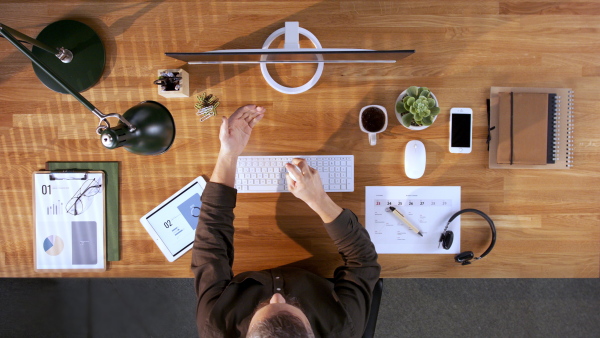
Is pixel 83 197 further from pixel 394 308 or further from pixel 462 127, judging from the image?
pixel 394 308

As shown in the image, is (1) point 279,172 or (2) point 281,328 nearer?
(2) point 281,328

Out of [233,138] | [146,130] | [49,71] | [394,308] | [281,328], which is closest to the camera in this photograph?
[49,71]

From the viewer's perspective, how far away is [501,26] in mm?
1222

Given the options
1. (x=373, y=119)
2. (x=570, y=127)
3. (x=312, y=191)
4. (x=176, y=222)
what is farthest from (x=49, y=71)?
(x=570, y=127)

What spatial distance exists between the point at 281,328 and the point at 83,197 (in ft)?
2.96

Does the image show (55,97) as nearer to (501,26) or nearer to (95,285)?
(95,285)

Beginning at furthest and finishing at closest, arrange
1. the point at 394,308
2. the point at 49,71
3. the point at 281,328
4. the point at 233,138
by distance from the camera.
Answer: the point at 394,308, the point at 233,138, the point at 281,328, the point at 49,71

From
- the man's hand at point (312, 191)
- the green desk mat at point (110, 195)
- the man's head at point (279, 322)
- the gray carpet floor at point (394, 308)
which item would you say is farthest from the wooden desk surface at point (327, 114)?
the gray carpet floor at point (394, 308)

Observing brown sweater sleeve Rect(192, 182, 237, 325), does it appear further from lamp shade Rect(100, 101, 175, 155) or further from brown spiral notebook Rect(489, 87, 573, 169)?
brown spiral notebook Rect(489, 87, 573, 169)

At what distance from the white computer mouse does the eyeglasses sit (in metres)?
1.15

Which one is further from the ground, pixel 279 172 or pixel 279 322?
pixel 279 172

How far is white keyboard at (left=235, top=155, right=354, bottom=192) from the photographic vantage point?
1.23 meters

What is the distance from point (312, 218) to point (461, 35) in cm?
88

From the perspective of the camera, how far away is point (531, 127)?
1215 millimetres
